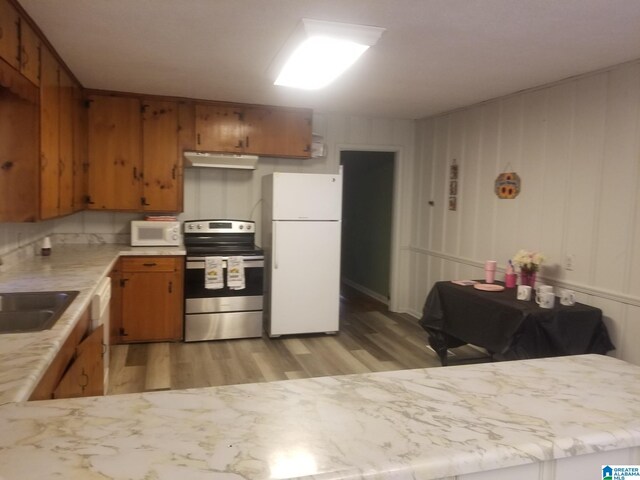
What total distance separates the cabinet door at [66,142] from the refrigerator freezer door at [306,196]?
1736 millimetres

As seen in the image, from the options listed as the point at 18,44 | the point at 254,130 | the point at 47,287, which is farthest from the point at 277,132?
the point at 47,287

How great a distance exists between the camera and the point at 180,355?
409 centimetres

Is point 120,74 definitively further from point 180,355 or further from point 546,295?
point 546,295

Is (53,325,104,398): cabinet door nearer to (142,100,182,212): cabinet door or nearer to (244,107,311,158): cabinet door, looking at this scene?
(142,100,182,212): cabinet door

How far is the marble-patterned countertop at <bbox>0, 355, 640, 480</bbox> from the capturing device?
2.47ft

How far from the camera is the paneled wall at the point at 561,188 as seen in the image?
3.04 m

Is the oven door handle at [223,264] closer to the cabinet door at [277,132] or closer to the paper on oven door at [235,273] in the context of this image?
the paper on oven door at [235,273]

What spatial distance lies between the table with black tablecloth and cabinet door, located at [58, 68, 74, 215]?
317 cm

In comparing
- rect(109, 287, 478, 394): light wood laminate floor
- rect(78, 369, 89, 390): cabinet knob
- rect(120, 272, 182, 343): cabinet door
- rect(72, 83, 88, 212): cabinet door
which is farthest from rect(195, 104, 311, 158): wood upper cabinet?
rect(78, 369, 89, 390): cabinet knob

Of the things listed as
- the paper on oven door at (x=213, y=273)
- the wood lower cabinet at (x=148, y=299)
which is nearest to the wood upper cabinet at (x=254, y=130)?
the paper on oven door at (x=213, y=273)

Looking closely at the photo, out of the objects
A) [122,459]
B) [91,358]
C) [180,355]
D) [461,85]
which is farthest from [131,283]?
[122,459]

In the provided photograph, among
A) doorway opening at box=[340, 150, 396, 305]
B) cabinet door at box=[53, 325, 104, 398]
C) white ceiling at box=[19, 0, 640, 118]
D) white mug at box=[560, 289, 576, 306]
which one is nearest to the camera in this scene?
cabinet door at box=[53, 325, 104, 398]

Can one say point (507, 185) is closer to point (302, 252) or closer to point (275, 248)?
point (302, 252)

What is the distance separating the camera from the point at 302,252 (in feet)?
15.2
